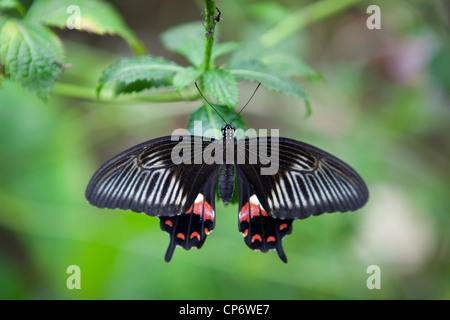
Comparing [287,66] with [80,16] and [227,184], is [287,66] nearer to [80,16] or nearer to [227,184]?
[227,184]

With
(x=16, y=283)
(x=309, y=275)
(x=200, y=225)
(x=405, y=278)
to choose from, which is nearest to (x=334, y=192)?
(x=200, y=225)

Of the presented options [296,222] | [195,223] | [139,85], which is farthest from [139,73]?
[296,222]

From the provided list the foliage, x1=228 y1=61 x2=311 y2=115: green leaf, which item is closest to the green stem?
x1=228 y1=61 x2=311 y2=115: green leaf

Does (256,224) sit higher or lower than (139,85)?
lower

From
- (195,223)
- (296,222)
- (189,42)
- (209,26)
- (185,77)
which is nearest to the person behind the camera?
(209,26)

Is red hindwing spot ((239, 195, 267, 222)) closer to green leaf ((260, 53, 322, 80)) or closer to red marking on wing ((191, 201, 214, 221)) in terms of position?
red marking on wing ((191, 201, 214, 221))

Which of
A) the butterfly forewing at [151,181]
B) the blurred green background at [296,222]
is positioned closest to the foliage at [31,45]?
the butterfly forewing at [151,181]

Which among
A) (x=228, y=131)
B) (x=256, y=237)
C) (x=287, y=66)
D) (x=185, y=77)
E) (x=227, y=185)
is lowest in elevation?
(x=256, y=237)
